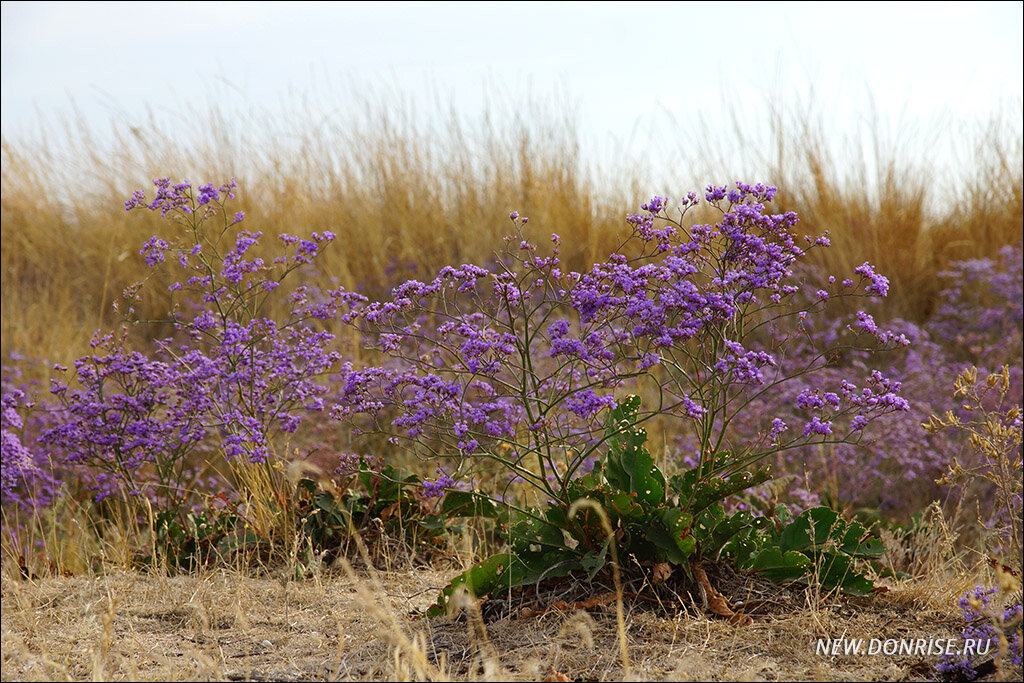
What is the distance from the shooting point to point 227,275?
4027mm

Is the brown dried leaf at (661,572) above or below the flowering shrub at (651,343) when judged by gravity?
below

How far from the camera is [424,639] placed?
2.72 meters

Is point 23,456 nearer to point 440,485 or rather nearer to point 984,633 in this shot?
point 440,485

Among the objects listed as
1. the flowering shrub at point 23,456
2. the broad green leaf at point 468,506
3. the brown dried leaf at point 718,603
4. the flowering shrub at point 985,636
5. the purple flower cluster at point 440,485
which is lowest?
the flowering shrub at point 985,636

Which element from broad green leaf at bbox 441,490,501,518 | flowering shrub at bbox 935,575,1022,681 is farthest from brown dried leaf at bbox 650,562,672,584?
flowering shrub at bbox 935,575,1022,681

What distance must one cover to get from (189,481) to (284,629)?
3202mm

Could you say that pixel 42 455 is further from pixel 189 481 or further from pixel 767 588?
pixel 767 588

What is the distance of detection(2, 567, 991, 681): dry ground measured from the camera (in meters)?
2.58

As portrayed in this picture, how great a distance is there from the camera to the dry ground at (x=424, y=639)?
8.47 feet

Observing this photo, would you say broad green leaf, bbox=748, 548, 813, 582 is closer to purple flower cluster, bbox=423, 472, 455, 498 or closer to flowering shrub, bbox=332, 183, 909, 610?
flowering shrub, bbox=332, 183, 909, 610

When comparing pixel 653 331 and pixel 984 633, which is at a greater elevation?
pixel 653 331

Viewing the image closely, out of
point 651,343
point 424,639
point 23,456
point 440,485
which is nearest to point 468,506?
point 440,485

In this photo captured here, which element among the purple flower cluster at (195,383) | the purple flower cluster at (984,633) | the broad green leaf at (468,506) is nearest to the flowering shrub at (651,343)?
the broad green leaf at (468,506)

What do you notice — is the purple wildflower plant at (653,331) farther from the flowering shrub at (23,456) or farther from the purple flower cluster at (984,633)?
the flowering shrub at (23,456)
